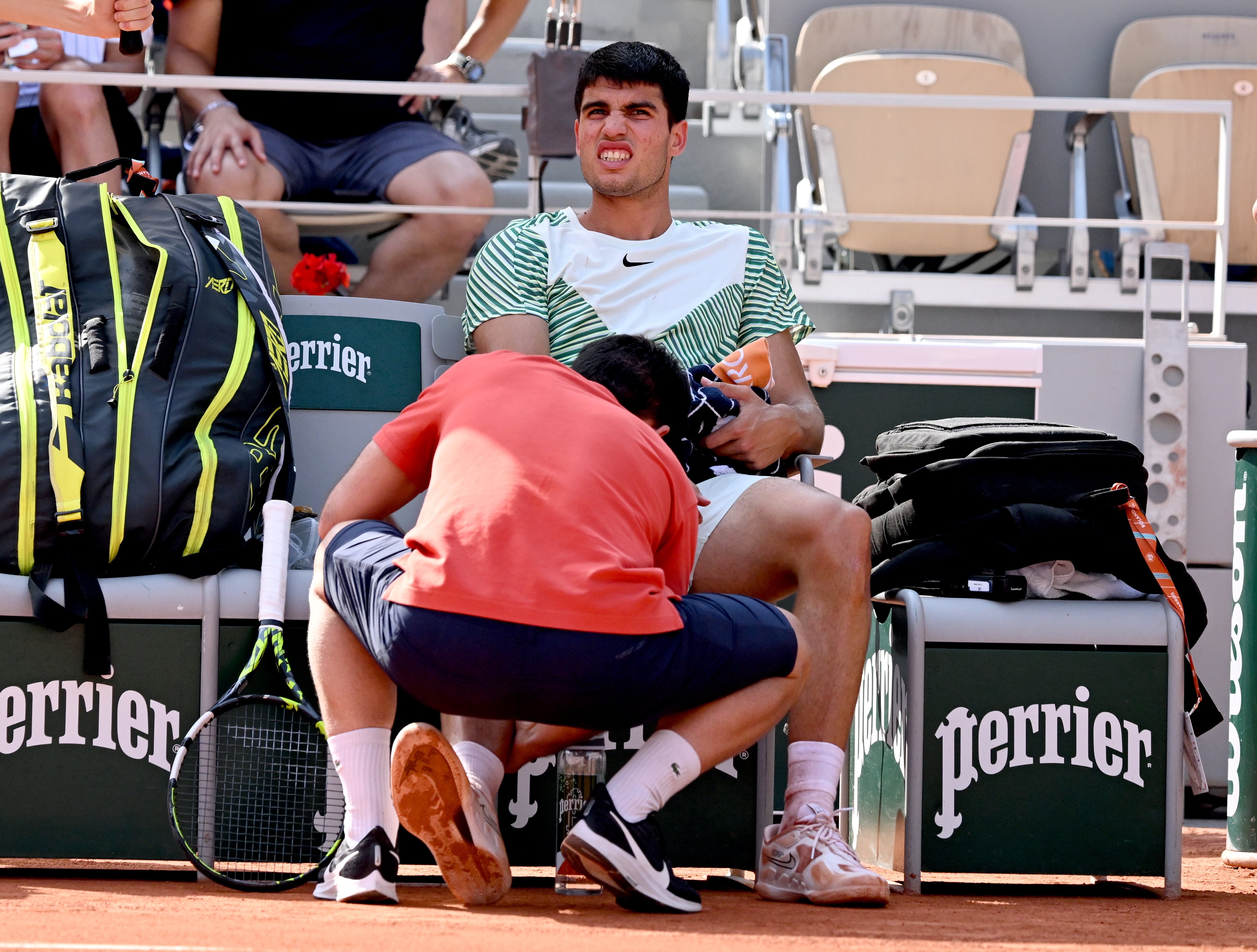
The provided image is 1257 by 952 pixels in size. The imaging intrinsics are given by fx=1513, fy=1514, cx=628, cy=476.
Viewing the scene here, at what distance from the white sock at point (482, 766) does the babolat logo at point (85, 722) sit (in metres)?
0.51

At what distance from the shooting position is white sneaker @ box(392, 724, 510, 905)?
2.01 m

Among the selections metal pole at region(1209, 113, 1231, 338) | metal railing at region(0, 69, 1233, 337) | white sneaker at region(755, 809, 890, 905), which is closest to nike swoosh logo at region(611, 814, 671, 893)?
white sneaker at region(755, 809, 890, 905)

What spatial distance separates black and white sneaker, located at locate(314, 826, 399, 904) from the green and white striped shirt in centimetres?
109

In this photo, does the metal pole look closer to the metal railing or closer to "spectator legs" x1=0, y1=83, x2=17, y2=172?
the metal railing

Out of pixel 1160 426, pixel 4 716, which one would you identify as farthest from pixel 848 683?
pixel 1160 426

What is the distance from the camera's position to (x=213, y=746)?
242 centimetres

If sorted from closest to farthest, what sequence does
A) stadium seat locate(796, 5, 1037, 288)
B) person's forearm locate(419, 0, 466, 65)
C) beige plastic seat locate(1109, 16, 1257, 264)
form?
person's forearm locate(419, 0, 466, 65), stadium seat locate(796, 5, 1037, 288), beige plastic seat locate(1109, 16, 1257, 264)

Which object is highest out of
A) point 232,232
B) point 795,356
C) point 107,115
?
point 107,115

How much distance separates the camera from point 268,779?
2439mm

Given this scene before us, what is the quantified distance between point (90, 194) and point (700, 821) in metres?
→ 1.57

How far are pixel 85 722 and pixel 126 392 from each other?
549 mm

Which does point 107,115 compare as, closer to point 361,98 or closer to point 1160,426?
point 361,98

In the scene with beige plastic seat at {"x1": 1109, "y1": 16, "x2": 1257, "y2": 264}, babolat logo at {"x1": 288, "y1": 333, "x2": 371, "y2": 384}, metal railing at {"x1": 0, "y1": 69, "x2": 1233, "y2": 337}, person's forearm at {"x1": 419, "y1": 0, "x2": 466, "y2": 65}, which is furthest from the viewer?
beige plastic seat at {"x1": 1109, "y1": 16, "x2": 1257, "y2": 264}

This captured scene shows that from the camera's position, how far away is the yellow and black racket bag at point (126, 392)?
95.7 inches
